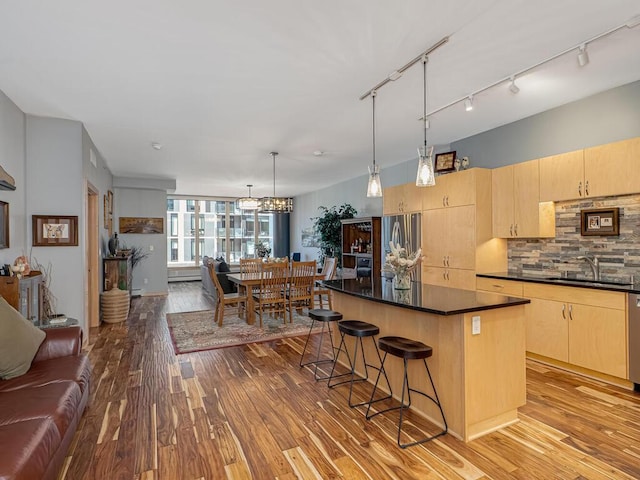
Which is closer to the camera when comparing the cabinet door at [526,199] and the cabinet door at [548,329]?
the cabinet door at [548,329]

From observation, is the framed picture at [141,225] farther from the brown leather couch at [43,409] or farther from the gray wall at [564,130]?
the gray wall at [564,130]

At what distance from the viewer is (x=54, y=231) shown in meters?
4.13

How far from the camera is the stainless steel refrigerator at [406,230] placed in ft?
16.9

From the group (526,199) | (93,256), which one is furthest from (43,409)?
(526,199)

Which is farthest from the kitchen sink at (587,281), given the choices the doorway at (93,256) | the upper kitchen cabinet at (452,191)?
the doorway at (93,256)

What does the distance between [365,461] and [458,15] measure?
9.27 feet

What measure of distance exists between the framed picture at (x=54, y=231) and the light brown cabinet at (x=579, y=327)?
5144 mm

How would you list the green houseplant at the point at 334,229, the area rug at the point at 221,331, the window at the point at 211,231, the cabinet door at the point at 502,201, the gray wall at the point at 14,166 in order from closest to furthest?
the gray wall at the point at 14,166 → the cabinet door at the point at 502,201 → the area rug at the point at 221,331 → the green houseplant at the point at 334,229 → the window at the point at 211,231

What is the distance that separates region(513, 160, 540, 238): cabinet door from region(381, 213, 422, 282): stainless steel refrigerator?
1.29 m

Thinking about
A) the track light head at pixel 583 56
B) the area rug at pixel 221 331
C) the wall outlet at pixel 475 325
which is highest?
the track light head at pixel 583 56

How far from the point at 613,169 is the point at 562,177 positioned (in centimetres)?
45

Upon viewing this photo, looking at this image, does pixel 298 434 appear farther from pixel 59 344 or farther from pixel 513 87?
pixel 513 87

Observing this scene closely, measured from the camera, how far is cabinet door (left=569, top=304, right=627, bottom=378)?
311 cm

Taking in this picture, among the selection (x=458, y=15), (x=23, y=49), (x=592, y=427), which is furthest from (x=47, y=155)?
(x=592, y=427)
